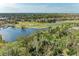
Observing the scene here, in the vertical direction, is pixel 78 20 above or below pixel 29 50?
above

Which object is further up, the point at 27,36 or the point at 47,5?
the point at 47,5

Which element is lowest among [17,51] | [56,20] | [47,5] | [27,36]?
[17,51]

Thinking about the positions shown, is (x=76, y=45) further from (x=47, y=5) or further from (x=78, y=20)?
(x=47, y=5)

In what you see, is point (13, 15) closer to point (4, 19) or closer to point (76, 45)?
point (4, 19)

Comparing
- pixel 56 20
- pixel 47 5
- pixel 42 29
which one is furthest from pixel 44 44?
pixel 47 5

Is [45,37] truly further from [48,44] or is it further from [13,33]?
[13,33]

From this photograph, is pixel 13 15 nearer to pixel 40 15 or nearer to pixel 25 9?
pixel 25 9

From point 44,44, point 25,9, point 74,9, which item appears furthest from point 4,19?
point 74,9

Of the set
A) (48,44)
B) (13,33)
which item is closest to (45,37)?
(48,44)
